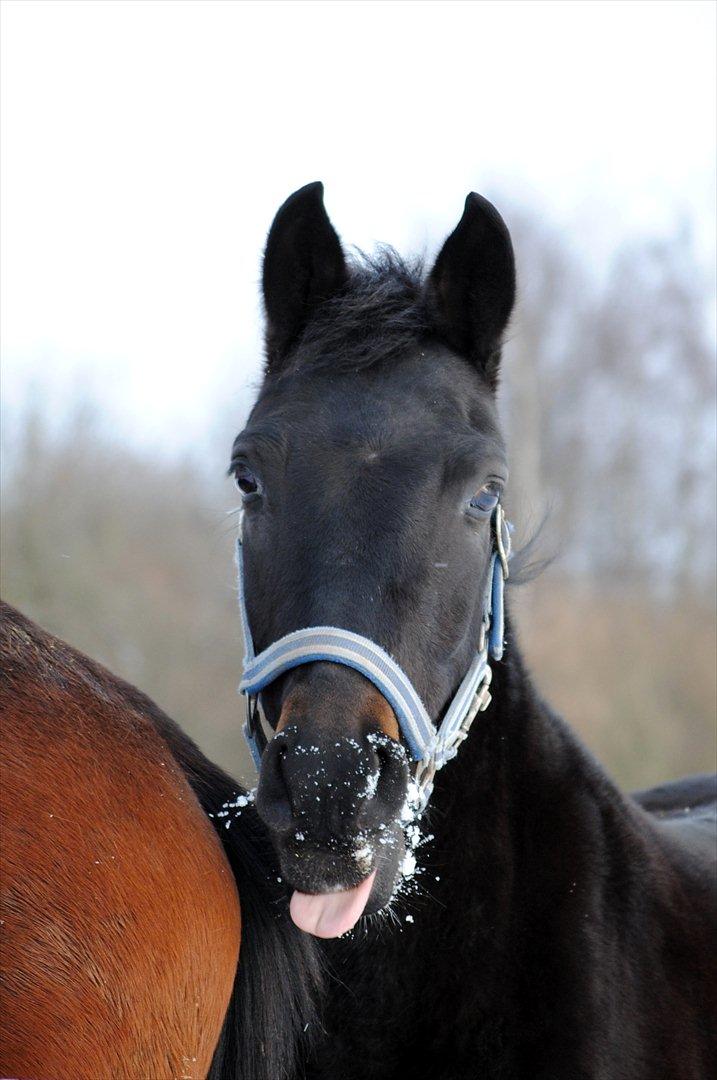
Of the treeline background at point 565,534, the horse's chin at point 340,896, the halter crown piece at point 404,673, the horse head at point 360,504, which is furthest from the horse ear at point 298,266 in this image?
the treeline background at point 565,534

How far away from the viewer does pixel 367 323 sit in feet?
8.97

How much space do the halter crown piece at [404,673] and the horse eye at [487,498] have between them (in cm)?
7

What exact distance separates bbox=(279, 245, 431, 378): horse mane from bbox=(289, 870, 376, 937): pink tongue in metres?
1.30

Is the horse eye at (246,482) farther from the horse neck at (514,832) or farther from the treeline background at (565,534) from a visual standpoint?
the treeline background at (565,534)

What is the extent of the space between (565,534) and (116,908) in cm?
1629

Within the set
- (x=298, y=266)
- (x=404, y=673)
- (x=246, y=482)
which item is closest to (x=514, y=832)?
(x=404, y=673)

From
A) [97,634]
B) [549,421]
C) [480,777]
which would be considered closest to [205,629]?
[97,634]

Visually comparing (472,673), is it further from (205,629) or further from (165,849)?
(205,629)

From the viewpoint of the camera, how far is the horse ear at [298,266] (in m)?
2.87

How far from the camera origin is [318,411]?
8.46ft

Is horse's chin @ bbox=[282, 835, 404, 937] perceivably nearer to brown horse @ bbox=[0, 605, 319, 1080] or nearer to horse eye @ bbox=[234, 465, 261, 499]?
brown horse @ bbox=[0, 605, 319, 1080]

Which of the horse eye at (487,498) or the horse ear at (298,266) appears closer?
the horse eye at (487,498)

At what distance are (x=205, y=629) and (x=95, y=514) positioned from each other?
11.7 ft

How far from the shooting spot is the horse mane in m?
2.68
